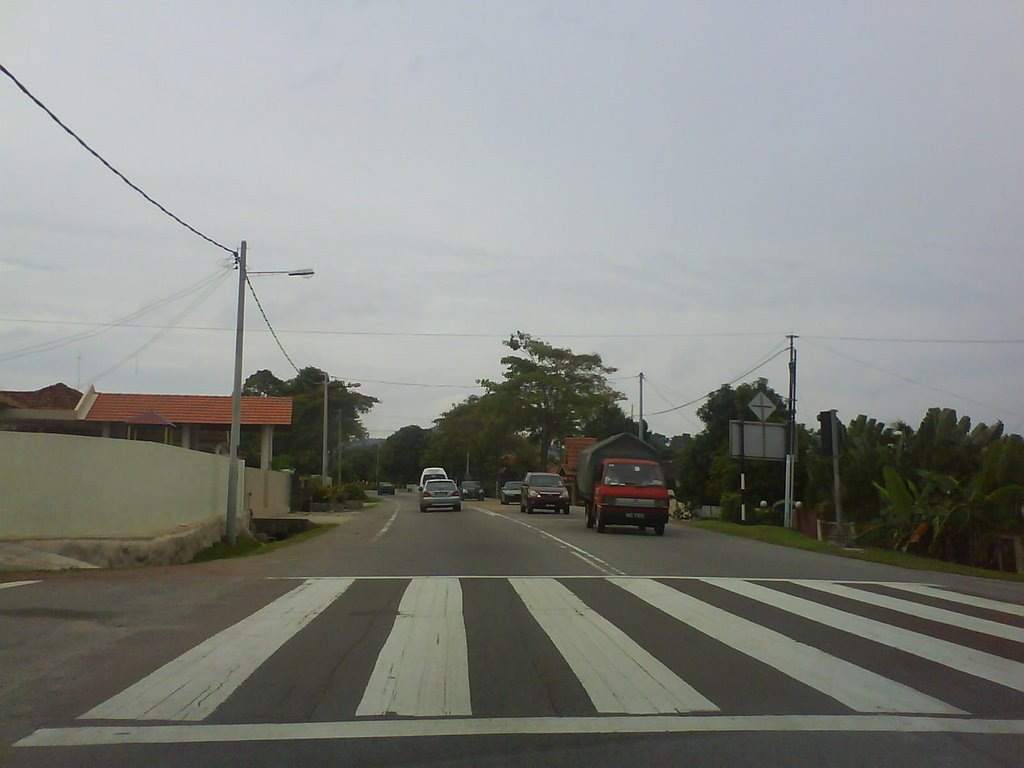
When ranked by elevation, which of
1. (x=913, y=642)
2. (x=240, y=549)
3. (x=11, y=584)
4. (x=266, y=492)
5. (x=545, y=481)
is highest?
(x=545, y=481)

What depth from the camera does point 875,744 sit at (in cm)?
580

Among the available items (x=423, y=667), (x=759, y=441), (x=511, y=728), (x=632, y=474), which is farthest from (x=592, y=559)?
(x=759, y=441)

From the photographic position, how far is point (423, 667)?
7.78 metres

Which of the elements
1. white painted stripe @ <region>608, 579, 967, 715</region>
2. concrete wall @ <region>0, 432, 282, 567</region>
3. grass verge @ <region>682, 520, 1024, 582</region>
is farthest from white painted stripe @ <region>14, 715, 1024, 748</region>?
grass verge @ <region>682, 520, 1024, 582</region>

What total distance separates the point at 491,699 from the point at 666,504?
20477 millimetres

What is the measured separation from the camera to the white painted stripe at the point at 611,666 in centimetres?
664

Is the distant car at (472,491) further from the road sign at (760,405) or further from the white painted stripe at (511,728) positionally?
the white painted stripe at (511,728)

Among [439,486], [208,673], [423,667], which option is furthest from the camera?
[439,486]

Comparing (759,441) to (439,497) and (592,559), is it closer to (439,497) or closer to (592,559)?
(592,559)

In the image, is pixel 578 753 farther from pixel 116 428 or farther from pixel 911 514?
pixel 116 428

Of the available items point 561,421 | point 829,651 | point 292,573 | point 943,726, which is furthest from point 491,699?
point 561,421

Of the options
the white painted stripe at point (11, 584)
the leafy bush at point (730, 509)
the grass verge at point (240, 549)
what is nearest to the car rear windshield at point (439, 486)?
the leafy bush at point (730, 509)

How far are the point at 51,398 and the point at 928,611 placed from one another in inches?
1435

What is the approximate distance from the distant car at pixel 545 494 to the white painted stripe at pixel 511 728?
3617 centimetres
